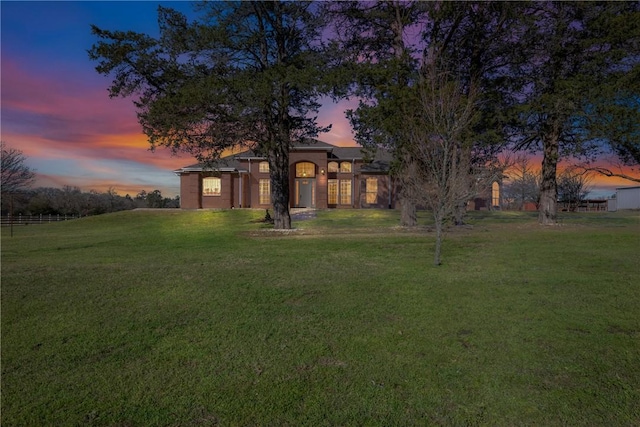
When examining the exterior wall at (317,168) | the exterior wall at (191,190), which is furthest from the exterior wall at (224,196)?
the exterior wall at (317,168)

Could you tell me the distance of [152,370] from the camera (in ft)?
14.2

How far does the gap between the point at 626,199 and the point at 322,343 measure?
183ft

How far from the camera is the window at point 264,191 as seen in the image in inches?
1367

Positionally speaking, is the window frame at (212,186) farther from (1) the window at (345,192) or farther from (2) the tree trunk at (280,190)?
(2) the tree trunk at (280,190)

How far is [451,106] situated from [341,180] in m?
24.1

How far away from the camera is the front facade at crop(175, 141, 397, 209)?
3428 cm

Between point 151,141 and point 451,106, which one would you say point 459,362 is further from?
point 151,141

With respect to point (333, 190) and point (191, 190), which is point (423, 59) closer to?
point (333, 190)

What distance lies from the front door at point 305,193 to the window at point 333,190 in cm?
144

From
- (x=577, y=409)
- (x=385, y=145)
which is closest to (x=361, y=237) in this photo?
(x=385, y=145)

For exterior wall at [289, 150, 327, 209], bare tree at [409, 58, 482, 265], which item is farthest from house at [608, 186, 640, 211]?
bare tree at [409, 58, 482, 265]

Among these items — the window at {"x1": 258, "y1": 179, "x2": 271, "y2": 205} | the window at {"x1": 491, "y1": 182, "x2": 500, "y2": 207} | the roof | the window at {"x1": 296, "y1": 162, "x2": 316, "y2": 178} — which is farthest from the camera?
the window at {"x1": 491, "y1": 182, "x2": 500, "y2": 207}

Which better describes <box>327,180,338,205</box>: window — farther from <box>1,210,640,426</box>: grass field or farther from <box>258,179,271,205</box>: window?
<box>1,210,640,426</box>: grass field

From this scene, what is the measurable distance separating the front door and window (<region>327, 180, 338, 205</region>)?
56.8 inches
